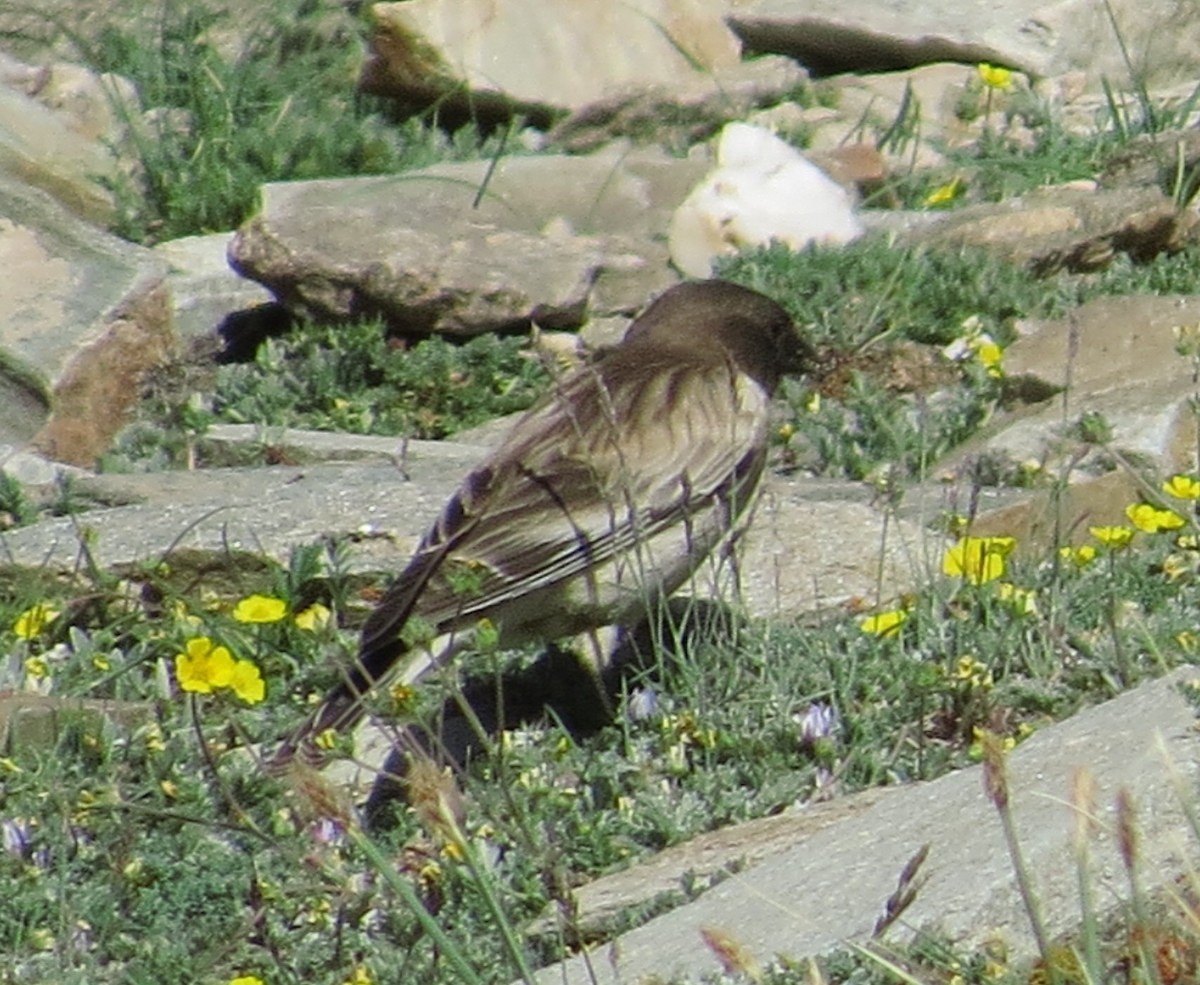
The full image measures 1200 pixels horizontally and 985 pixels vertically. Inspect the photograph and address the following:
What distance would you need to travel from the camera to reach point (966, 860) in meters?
4.12

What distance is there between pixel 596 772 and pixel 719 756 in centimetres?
25

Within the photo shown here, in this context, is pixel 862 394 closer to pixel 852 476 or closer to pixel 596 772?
pixel 852 476

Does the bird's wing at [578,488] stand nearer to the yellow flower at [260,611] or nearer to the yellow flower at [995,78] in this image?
the yellow flower at [260,611]

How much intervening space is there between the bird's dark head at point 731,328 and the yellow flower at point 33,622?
167 centimetres

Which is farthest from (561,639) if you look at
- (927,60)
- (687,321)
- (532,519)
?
(927,60)

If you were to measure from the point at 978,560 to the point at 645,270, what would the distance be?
326 cm

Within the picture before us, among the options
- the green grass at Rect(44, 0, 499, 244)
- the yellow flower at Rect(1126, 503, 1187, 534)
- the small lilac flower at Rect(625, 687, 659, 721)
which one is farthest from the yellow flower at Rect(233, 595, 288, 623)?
the green grass at Rect(44, 0, 499, 244)

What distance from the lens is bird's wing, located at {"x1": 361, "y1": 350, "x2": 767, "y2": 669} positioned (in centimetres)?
549

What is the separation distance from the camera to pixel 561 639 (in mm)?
6035

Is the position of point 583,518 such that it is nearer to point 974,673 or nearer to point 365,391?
point 974,673

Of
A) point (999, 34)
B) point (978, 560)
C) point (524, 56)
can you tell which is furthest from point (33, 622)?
point (999, 34)

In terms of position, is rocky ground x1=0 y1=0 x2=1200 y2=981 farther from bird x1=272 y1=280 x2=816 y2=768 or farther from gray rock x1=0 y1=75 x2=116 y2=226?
bird x1=272 y1=280 x2=816 y2=768

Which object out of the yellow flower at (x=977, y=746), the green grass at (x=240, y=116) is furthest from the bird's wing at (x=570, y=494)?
the green grass at (x=240, y=116)

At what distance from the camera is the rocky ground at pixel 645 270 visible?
4484mm
